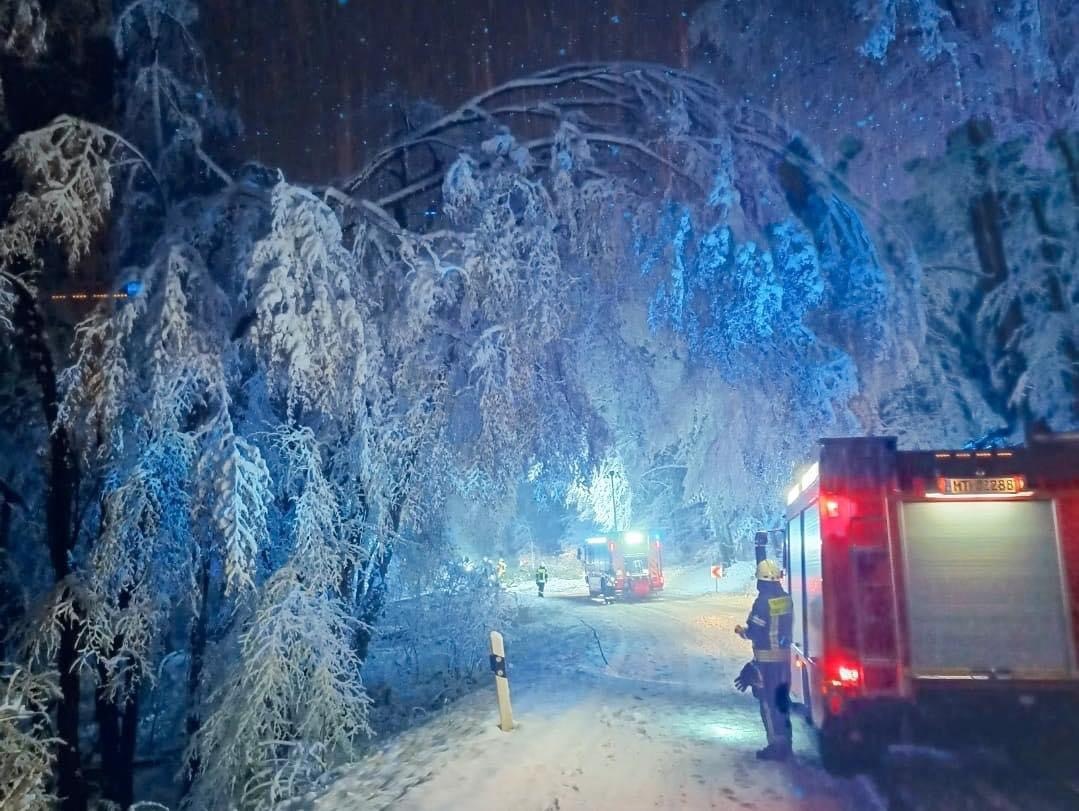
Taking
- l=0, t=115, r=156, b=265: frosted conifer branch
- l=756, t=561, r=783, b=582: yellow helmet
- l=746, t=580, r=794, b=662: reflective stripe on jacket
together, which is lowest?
l=746, t=580, r=794, b=662: reflective stripe on jacket

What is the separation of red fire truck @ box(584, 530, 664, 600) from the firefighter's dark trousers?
99.9ft

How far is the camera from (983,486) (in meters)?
7.32

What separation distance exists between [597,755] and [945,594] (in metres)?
3.45

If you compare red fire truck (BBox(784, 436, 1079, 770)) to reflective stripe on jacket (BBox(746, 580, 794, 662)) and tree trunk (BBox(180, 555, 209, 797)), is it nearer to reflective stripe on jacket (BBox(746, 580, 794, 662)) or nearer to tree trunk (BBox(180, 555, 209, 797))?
reflective stripe on jacket (BBox(746, 580, 794, 662))

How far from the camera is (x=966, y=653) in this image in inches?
286

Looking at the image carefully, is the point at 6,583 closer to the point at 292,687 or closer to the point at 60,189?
the point at 292,687

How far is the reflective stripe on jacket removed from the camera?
859 cm

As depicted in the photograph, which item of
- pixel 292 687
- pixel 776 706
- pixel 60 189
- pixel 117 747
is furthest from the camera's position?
pixel 117 747

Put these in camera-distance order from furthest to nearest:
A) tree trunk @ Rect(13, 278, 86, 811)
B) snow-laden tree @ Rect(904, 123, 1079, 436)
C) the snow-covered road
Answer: snow-laden tree @ Rect(904, 123, 1079, 436), tree trunk @ Rect(13, 278, 86, 811), the snow-covered road

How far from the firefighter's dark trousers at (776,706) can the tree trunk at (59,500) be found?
7.03 m

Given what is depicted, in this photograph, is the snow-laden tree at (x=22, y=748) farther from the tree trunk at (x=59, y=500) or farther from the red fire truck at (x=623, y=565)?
the red fire truck at (x=623, y=565)

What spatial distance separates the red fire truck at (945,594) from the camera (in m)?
7.13

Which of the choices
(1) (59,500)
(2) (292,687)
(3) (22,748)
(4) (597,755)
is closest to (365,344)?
(2) (292,687)

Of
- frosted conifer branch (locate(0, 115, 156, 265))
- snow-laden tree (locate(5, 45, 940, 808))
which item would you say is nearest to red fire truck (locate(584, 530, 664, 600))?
snow-laden tree (locate(5, 45, 940, 808))
